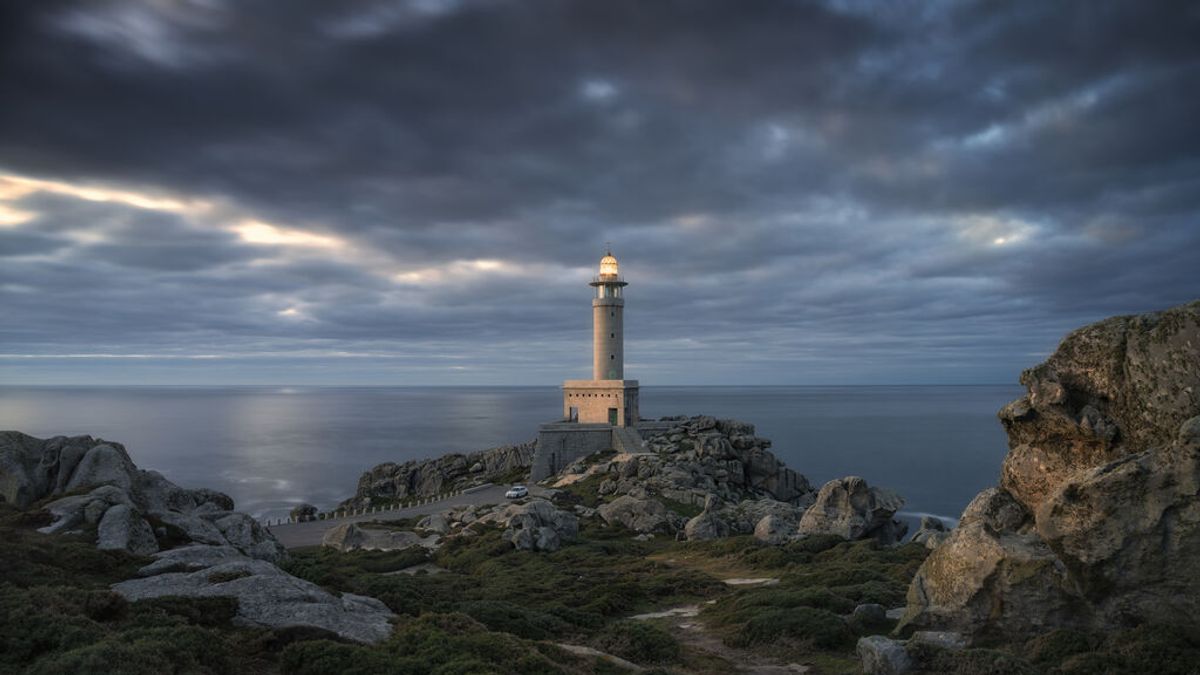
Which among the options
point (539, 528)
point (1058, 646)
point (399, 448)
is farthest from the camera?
point (399, 448)

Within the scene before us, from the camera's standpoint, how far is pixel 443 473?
7062cm

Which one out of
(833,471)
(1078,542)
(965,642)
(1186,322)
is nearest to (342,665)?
(965,642)

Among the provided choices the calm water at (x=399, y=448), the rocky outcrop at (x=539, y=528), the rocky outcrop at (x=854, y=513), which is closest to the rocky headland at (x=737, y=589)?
the rocky outcrop at (x=854, y=513)

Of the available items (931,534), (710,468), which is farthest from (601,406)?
(931,534)

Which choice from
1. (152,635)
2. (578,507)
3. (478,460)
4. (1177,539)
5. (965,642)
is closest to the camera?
(152,635)

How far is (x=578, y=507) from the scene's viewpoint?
142 feet

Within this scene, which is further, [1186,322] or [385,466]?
[385,466]

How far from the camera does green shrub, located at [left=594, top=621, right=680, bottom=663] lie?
15.2 m

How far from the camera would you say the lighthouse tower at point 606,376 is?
69312mm

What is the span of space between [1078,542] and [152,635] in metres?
15.6

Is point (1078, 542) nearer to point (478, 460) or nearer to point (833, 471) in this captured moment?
point (478, 460)

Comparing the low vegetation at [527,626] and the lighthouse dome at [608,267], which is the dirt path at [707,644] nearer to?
the low vegetation at [527,626]

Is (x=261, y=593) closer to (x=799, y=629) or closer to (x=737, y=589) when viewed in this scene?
(x=799, y=629)

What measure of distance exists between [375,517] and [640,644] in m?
36.2
